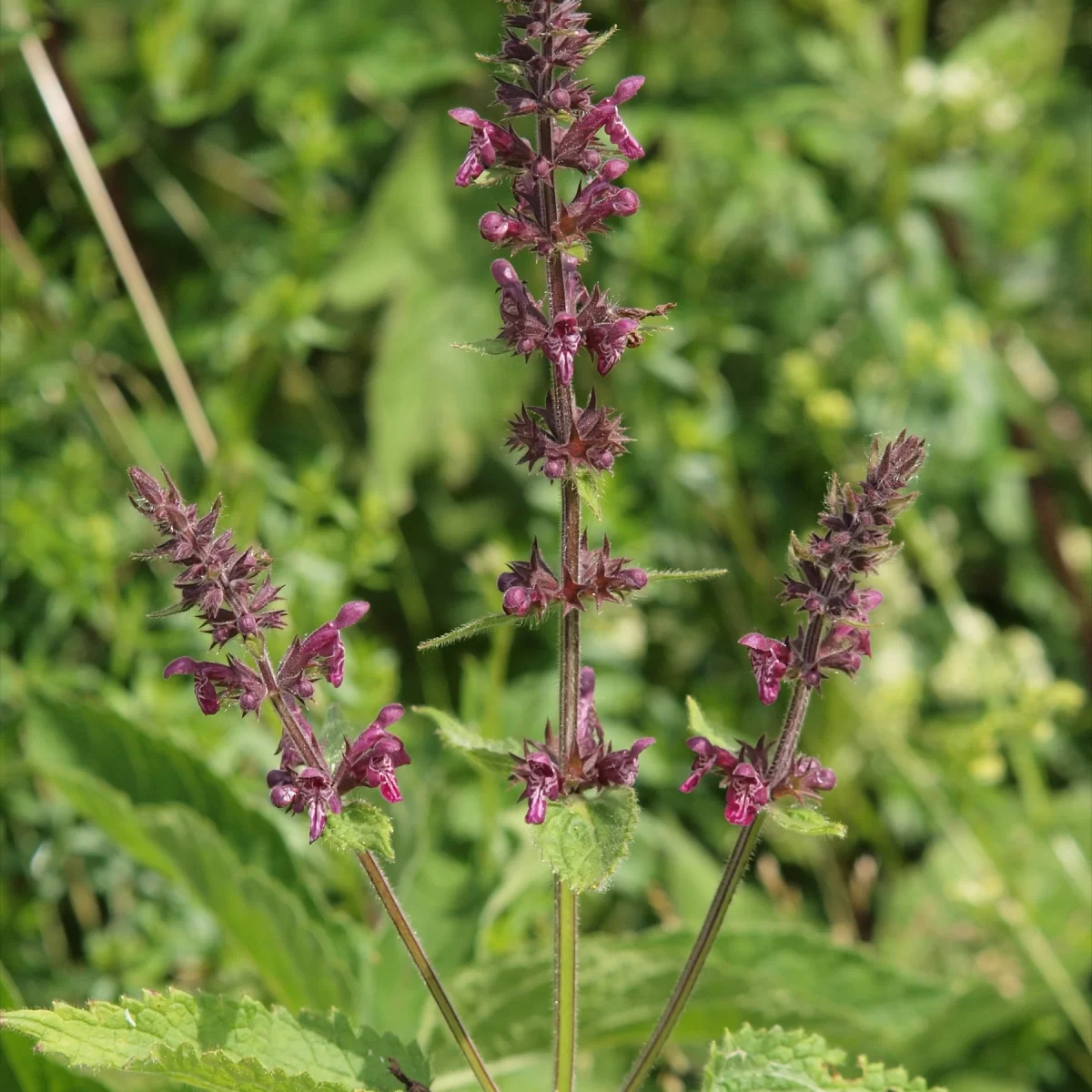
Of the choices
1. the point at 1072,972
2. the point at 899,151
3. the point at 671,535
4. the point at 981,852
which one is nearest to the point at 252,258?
the point at 671,535

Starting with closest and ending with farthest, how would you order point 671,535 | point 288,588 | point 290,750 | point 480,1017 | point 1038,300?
point 290,750 → point 480,1017 → point 288,588 → point 671,535 → point 1038,300

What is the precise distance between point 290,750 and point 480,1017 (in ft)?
3.44

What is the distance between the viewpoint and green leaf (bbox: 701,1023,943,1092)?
171cm

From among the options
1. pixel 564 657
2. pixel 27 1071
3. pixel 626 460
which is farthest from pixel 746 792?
pixel 626 460

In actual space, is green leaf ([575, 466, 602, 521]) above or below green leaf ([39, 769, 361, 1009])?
above

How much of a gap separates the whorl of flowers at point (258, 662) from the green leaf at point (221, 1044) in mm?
336

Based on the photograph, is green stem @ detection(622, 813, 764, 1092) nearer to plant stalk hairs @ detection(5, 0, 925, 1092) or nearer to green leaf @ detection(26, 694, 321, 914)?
plant stalk hairs @ detection(5, 0, 925, 1092)

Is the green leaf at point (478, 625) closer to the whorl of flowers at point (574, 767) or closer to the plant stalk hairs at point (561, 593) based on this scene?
the plant stalk hairs at point (561, 593)

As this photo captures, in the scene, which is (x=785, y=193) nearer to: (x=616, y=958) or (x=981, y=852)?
(x=981, y=852)

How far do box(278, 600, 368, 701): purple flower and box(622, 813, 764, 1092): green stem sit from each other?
54 centimetres

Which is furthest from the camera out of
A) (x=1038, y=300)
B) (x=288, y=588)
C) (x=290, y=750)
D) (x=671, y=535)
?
(x=1038, y=300)

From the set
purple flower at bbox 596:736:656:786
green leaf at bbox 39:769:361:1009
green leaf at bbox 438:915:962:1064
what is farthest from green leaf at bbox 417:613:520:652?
green leaf at bbox 39:769:361:1009

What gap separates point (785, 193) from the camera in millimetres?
4180

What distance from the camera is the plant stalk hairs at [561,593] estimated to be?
4.68 feet
